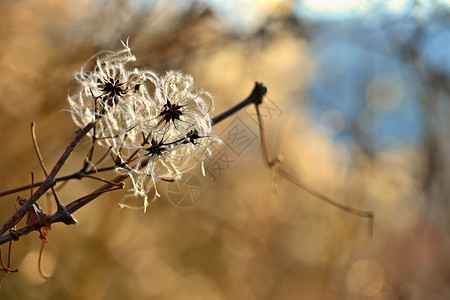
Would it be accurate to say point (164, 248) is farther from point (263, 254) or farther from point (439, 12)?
point (439, 12)

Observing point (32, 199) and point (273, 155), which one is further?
point (273, 155)

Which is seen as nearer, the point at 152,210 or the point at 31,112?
the point at 31,112

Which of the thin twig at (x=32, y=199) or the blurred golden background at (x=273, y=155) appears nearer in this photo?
the thin twig at (x=32, y=199)

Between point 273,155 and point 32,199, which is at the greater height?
point 32,199

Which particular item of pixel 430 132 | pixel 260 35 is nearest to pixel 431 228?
pixel 430 132

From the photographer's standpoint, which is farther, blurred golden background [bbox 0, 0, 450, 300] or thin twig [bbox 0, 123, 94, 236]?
blurred golden background [bbox 0, 0, 450, 300]

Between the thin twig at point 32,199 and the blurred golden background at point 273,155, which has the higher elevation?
the thin twig at point 32,199

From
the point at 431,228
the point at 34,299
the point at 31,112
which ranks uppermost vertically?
the point at 31,112

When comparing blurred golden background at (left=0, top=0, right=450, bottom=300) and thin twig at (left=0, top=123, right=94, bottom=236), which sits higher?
thin twig at (left=0, top=123, right=94, bottom=236)
